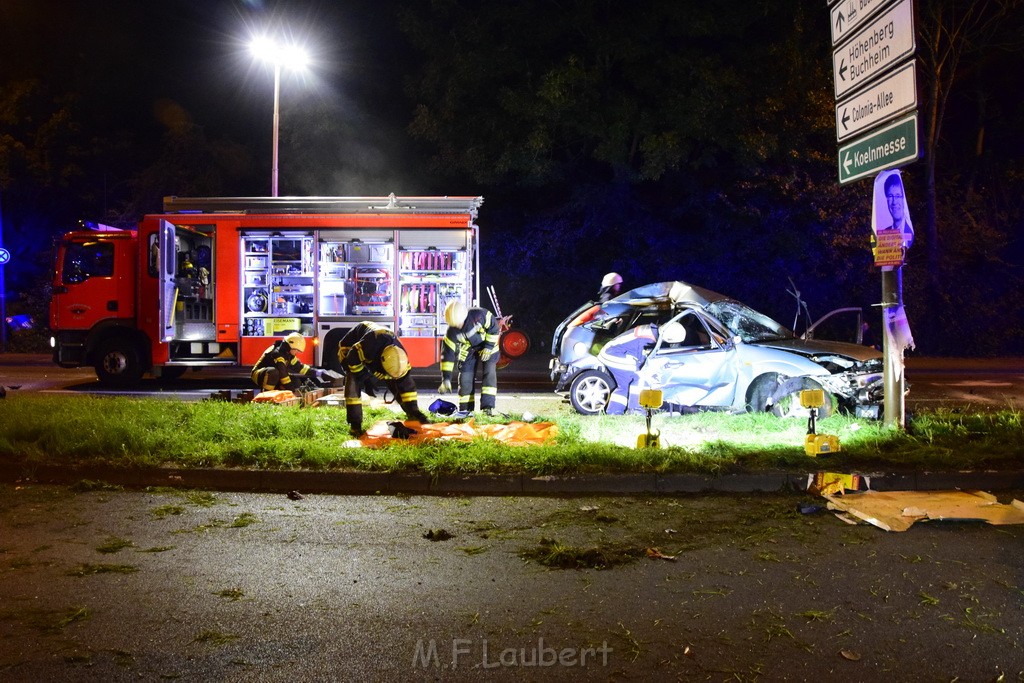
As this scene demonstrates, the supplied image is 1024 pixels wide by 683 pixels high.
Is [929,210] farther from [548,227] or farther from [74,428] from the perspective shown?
[74,428]

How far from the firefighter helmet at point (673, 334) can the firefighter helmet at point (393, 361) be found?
334 cm

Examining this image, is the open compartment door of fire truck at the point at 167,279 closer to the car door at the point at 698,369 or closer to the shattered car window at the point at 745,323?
the car door at the point at 698,369

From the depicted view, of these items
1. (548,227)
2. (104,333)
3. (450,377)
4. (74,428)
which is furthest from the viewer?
(548,227)

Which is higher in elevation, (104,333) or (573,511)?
(104,333)

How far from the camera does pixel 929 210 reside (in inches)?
880

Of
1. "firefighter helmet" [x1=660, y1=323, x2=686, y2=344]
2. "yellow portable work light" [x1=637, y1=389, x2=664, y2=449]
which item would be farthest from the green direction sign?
"yellow portable work light" [x1=637, y1=389, x2=664, y2=449]

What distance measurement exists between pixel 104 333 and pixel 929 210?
2038cm

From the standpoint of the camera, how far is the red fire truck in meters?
14.4

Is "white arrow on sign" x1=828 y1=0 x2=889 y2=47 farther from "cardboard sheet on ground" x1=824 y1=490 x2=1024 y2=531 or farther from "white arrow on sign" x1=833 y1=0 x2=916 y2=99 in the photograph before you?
"cardboard sheet on ground" x1=824 y1=490 x2=1024 y2=531

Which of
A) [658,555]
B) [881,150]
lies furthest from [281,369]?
[881,150]

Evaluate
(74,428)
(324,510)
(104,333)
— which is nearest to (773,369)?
→ (324,510)

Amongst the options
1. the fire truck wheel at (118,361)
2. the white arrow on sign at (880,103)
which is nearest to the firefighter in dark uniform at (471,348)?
the white arrow on sign at (880,103)

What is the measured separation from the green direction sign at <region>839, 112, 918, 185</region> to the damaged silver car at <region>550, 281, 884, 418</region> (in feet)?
7.14

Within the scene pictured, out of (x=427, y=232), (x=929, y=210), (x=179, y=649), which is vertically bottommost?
(x=179, y=649)
